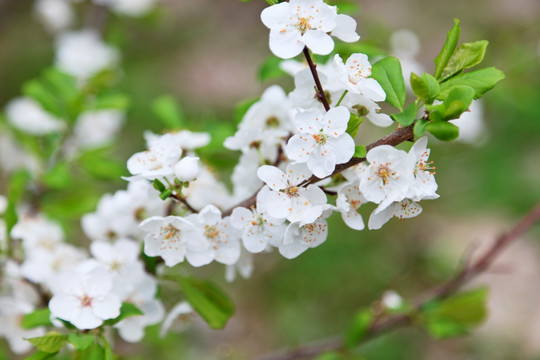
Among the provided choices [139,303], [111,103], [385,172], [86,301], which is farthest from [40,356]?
[111,103]

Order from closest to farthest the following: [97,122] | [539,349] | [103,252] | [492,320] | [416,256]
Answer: [103,252]
[97,122]
[539,349]
[492,320]
[416,256]

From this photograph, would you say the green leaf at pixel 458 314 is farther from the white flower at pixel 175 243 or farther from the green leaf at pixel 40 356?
the green leaf at pixel 40 356

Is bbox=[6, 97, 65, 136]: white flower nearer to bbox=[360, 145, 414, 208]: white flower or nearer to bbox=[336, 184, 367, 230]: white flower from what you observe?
bbox=[336, 184, 367, 230]: white flower

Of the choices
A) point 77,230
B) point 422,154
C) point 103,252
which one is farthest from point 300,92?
point 77,230

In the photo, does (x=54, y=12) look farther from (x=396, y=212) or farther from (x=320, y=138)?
(x=396, y=212)

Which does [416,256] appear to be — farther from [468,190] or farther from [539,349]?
[539,349]

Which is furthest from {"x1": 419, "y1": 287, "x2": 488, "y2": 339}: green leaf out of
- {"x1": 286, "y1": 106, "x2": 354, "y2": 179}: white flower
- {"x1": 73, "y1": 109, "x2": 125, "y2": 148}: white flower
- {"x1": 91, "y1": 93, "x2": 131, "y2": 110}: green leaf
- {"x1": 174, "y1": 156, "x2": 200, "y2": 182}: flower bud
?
{"x1": 73, "y1": 109, "x2": 125, "y2": 148}: white flower
